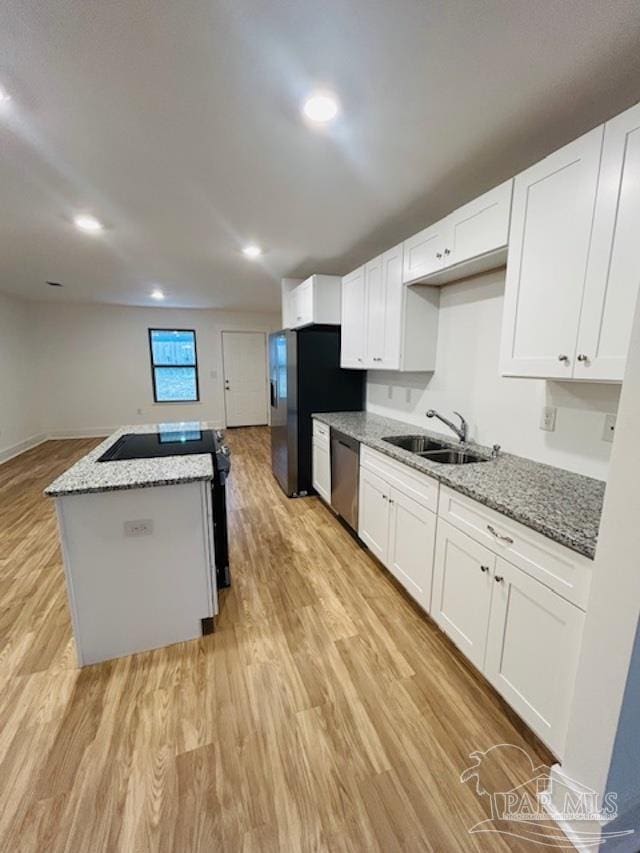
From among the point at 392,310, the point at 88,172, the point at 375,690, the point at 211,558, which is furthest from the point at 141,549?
the point at 392,310

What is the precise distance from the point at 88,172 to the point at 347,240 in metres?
1.82

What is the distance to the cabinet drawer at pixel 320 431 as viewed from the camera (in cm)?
323

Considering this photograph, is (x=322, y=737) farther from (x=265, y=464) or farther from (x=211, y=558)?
(x=265, y=464)

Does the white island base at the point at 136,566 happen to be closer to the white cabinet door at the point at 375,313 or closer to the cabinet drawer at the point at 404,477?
the cabinet drawer at the point at 404,477

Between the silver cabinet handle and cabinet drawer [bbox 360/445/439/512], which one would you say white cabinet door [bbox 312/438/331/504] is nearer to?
cabinet drawer [bbox 360/445/439/512]

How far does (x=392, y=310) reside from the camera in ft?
8.51

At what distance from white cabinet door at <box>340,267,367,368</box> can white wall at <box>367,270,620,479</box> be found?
1.61 ft

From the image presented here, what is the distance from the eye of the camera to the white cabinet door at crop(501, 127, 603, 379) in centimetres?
130

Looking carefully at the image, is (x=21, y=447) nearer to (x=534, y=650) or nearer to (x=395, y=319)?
(x=395, y=319)

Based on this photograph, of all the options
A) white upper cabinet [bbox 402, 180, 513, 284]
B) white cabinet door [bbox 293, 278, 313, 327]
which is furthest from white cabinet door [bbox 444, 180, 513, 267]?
white cabinet door [bbox 293, 278, 313, 327]

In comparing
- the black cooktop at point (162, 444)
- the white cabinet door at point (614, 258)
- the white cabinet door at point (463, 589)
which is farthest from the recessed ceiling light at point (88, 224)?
the white cabinet door at point (463, 589)

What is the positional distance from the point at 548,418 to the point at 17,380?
22.9 feet

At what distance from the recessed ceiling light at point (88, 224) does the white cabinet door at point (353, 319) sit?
6.69ft

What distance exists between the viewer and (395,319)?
2.57m
